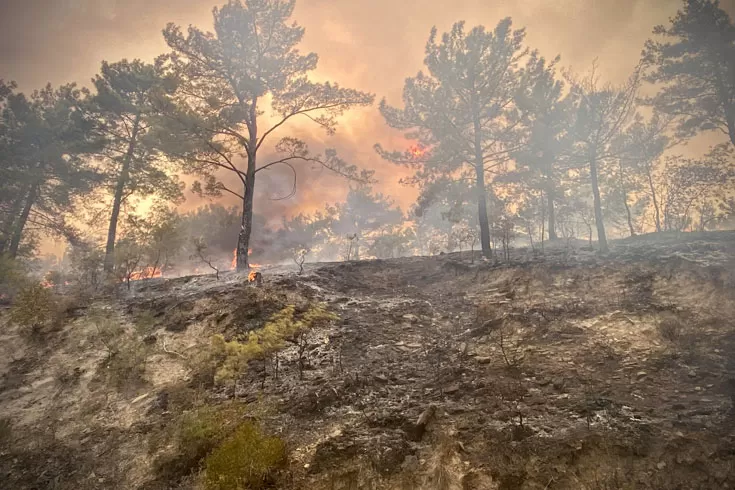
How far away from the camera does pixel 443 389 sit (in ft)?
19.4

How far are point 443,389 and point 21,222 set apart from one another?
922 inches

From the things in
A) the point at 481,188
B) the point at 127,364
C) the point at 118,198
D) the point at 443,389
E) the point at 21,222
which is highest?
the point at 118,198

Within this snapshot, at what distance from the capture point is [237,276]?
45.3ft

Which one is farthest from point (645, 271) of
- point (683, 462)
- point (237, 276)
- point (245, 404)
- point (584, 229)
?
point (584, 229)

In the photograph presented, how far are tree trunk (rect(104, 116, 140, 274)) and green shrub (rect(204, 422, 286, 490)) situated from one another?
16.1 meters

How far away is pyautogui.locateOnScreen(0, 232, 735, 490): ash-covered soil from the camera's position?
412 cm

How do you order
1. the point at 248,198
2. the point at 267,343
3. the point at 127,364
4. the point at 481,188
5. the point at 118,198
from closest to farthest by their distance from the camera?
the point at 127,364, the point at 267,343, the point at 248,198, the point at 481,188, the point at 118,198

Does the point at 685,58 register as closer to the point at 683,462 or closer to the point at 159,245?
the point at 683,462

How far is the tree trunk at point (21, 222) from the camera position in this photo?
1684 cm

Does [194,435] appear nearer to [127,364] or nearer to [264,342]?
[264,342]

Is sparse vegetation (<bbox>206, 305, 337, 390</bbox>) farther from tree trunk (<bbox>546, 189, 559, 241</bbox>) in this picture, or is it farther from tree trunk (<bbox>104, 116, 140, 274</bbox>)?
tree trunk (<bbox>546, 189, 559, 241</bbox>)

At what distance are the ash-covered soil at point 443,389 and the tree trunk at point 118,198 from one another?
25.6 feet

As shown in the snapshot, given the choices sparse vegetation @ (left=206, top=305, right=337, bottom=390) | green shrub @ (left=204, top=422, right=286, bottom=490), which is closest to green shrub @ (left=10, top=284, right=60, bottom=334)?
sparse vegetation @ (left=206, top=305, right=337, bottom=390)

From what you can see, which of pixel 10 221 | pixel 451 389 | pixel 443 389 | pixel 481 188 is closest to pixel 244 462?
pixel 443 389
